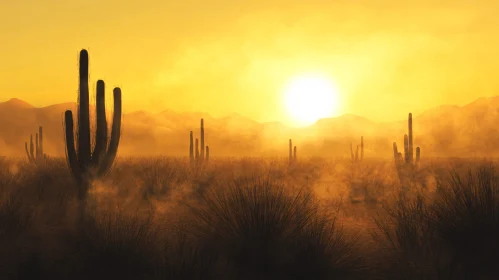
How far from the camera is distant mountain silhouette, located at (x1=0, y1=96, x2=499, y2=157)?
119 metres

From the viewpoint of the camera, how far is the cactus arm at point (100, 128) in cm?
1442

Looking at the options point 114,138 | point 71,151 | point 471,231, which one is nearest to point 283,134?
point 114,138

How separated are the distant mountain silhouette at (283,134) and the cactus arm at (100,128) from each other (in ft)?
309

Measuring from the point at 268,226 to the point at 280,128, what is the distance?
531 ft

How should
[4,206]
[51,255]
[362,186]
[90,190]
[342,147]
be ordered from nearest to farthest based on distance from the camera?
[51,255] → [4,206] → [90,190] → [362,186] → [342,147]

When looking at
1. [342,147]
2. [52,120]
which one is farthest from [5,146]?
[342,147]

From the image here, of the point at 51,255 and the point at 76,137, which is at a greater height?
the point at 76,137

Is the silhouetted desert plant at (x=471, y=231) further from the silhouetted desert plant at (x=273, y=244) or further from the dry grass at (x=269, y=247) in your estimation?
the silhouetted desert plant at (x=273, y=244)

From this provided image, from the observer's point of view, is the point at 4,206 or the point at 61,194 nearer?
the point at 4,206

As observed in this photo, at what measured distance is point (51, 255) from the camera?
29.6ft

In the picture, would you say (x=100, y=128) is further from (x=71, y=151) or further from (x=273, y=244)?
(x=273, y=244)

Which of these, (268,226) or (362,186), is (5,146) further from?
(268,226)

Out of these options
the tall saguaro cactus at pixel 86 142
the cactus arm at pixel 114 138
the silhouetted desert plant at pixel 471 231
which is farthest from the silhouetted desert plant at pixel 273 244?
the cactus arm at pixel 114 138

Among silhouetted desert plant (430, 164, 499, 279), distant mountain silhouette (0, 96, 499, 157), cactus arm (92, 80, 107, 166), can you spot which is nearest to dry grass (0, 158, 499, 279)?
silhouetted desert plant (430, 164, 499, 279)
